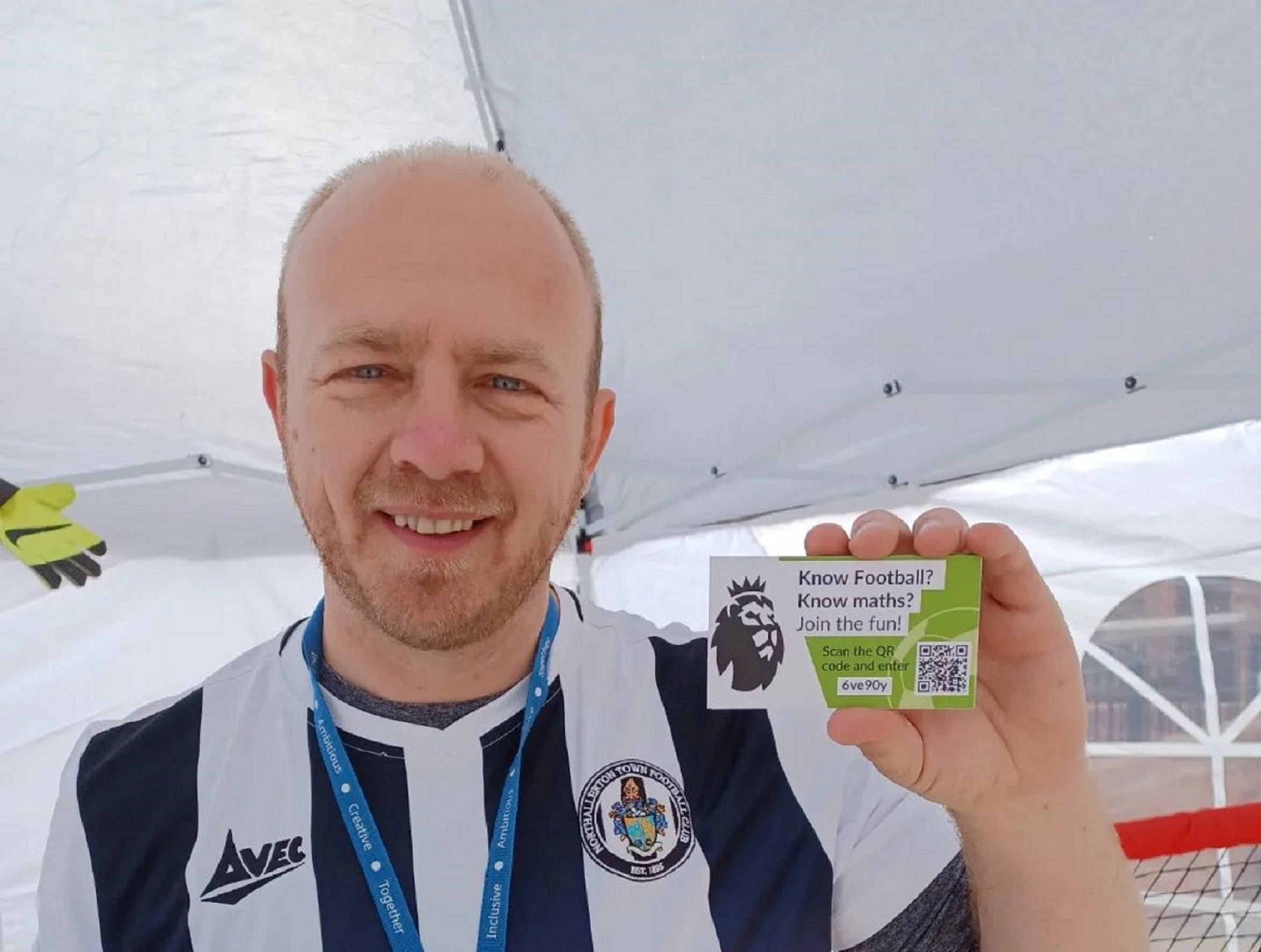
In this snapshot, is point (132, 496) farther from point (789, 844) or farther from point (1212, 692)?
point (1212, 692)

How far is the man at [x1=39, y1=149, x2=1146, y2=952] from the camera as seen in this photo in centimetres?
112

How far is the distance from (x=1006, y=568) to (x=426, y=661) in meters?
0.70

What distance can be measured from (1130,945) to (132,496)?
318cm

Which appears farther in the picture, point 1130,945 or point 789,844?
point 789,844

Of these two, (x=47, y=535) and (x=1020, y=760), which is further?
(x=47, y=535)

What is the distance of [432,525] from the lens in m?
1.14

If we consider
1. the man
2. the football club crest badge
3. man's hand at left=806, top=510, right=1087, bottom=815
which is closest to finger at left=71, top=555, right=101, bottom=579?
the man

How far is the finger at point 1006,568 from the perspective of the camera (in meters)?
0.94

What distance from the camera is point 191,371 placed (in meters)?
3.19

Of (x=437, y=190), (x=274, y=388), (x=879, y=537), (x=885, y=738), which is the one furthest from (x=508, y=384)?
(x=885, y=738)

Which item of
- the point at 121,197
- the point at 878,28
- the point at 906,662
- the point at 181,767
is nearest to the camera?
the point at 906,662

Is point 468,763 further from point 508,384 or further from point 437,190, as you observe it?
point 437,190

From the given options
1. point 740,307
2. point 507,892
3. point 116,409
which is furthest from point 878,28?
point 116,409

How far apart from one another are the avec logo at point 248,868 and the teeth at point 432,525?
1.35 feet
